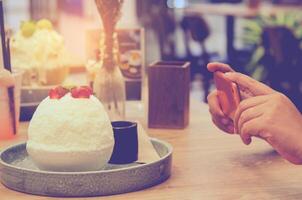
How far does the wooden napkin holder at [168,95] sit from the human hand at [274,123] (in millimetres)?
517

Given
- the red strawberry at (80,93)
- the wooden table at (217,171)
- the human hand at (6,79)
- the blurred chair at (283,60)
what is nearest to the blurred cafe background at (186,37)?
the blurred chair at (283,60)

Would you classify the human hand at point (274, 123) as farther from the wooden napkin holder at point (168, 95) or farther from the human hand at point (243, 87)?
the wooden napkin holder at point (168, 95)

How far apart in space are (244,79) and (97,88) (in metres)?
0.58

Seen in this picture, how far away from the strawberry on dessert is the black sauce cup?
0.11m

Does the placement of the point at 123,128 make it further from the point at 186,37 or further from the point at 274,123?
the point at 186,37

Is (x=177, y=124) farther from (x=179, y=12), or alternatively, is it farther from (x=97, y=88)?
(x=179, y=12)

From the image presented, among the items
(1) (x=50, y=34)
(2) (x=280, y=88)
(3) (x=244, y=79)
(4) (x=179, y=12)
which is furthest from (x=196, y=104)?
(4) (x=179, y=12)

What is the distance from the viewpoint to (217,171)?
1.47 metres

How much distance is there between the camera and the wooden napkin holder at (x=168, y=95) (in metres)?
1.89

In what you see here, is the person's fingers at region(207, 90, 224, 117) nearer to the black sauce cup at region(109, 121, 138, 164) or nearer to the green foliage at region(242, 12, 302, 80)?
the black sauce cup at region(109, 121, 138, 164)

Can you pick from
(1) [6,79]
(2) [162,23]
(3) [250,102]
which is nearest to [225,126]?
(3) [250,102]

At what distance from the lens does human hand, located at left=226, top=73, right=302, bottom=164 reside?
134 cm

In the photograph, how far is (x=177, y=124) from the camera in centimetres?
192

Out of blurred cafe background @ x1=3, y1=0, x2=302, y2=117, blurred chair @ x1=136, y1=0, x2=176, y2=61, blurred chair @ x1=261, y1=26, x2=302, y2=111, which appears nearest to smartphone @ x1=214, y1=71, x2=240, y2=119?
blurred cafe background @ x1=3, y1=0, x2=302, y2=117
